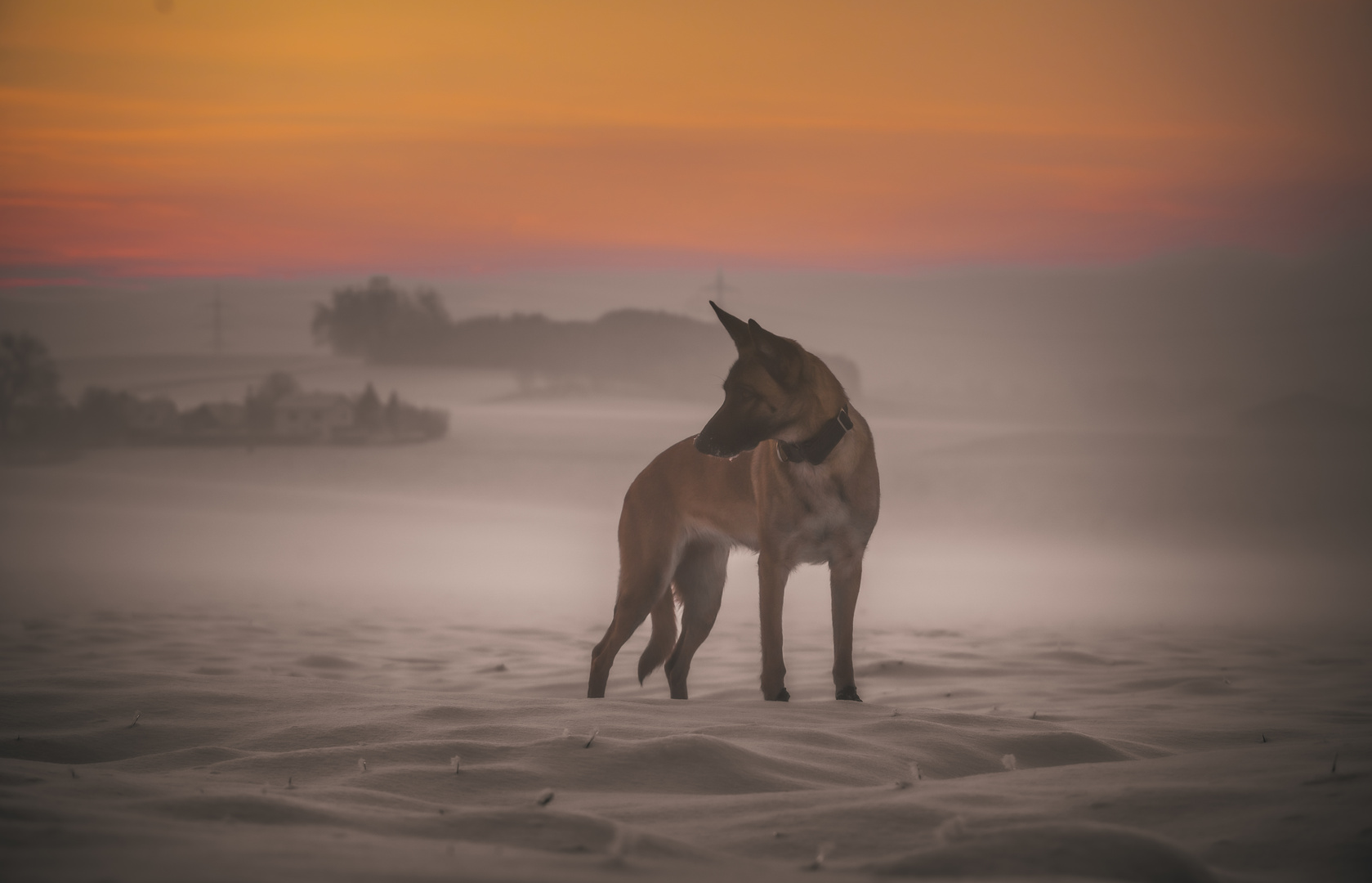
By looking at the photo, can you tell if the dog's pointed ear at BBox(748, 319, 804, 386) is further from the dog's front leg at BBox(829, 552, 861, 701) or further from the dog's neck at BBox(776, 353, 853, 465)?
the dog's front leg at BBox(829, 552, 861, 701)

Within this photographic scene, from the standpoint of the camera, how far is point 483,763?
2672 mm

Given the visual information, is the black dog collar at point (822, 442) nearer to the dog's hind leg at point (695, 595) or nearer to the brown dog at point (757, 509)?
the brown dog at point (757, 509)

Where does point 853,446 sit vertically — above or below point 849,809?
above

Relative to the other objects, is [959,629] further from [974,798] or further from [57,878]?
[57,878]

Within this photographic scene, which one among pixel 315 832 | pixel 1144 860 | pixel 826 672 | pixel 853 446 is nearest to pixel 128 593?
pixel 826 672

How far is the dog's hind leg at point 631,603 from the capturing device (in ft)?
15.3

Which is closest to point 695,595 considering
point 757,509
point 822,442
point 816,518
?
point 757,509

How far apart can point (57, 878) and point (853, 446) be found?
10.6 feet

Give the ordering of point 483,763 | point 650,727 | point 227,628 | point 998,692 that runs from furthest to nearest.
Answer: point 227,628, point 998,692, point 650,727, point 483,763

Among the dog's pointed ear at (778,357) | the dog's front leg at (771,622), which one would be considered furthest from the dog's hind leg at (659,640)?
the dog's pointed ear at (778,357)

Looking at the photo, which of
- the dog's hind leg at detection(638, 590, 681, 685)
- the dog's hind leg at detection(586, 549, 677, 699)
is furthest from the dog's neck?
the dog's hind leg at detection(638, 590, 681, 685)

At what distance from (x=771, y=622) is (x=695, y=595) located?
0.75 m

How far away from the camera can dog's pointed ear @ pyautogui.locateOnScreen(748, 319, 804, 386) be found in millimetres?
4008

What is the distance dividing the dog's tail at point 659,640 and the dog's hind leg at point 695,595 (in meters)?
0.04
